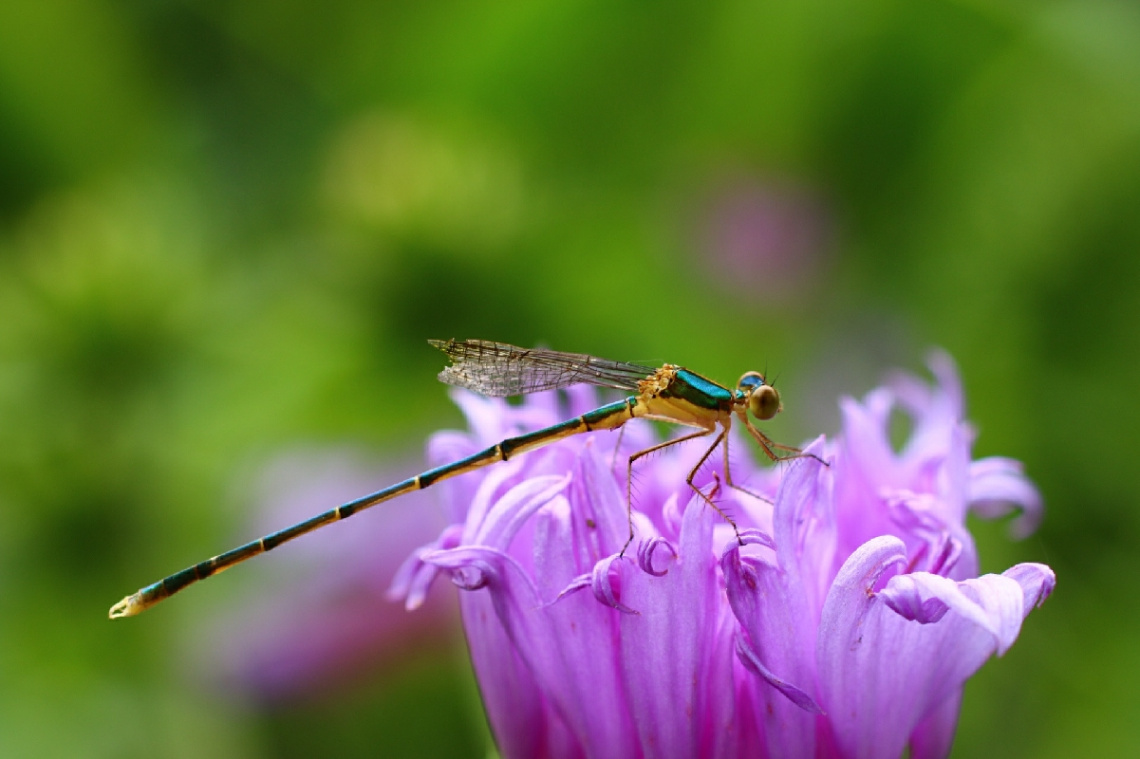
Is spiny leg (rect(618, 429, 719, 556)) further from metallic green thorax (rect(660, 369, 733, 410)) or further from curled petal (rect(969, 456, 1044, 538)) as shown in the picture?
curled petal (rect(969, 456, 1044, 538))

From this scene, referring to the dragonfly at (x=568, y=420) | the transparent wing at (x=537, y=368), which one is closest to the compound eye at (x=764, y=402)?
the dragonfly at (x=568, y=420)

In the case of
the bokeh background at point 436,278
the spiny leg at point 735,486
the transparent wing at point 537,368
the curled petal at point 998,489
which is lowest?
the curled petal at point 998,489

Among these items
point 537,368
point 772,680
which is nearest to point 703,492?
point 772,680

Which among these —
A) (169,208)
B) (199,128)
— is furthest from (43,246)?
(199,128)

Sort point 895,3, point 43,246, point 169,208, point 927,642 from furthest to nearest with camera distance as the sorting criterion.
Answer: point 895,3, point 169,208, point 43,246, point 927,642

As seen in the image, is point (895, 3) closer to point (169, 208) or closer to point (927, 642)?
point (169, 208)

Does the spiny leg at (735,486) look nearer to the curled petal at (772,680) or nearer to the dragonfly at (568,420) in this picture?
the dragonfly at (568,420)

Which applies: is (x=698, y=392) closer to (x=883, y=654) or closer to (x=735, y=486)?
(x=735, y=486)
